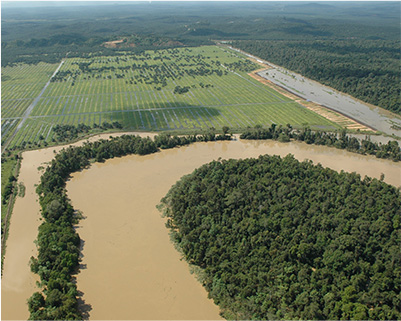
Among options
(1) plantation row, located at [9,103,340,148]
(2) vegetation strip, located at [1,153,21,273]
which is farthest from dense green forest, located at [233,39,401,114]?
(2) vegetation strip, located at [1,153,21,273]

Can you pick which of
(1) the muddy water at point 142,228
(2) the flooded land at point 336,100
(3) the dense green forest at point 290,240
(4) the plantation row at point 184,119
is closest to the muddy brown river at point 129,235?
(1) the muddy water at point 142,228

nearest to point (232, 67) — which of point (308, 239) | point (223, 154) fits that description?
point (223, 154)

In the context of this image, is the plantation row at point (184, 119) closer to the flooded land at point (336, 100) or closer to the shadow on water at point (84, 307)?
the flooded land at point (336, 100)

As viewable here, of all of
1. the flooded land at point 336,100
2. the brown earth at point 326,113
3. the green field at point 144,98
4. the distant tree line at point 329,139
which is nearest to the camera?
the distant tree line at point 329,139

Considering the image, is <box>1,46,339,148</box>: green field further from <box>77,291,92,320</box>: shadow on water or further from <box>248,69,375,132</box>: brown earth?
<box>77,291,92,320</box>: shadow on water

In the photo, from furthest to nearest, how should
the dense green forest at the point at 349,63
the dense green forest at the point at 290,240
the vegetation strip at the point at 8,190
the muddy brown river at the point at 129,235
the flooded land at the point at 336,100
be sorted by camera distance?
the dense green forest at the point at 349,63, the flooded land at the point at 336,100, the vegetation strip at the point at 8,190, the muddy brown river at the point at 129,235, the dense green forest at the point at 290,240
